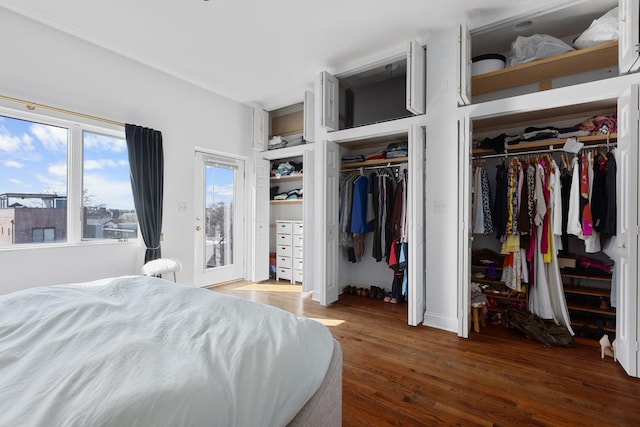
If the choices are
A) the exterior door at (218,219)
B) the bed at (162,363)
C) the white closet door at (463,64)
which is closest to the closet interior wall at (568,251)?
the white closet door at (463,64)

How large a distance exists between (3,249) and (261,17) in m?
2.89

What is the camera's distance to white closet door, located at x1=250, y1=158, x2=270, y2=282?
4.51 meters

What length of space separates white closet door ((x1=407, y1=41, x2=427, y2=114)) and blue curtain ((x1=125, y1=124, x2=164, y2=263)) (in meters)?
→ 2.76

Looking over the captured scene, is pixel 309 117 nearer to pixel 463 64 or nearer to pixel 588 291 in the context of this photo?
pixel 463 64

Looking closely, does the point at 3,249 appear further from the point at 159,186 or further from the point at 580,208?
the point at 580,208

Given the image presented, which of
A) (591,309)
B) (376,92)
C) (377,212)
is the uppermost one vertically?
(376,92)

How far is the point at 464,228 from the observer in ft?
8.46

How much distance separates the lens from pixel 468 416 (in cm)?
161

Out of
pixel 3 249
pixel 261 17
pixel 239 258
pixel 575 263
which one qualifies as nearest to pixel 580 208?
pixel 575 263

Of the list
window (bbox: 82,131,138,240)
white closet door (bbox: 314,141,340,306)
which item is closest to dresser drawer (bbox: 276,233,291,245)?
white closet door (bbox: 314,141,340,306)

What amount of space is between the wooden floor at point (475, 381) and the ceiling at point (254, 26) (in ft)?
8.95

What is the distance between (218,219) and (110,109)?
1861 mm

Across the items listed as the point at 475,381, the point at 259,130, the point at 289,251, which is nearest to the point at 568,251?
the point at 475,381

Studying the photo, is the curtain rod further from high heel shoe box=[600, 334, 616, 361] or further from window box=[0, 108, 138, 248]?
high heel shoe box=[600, 334, 616, 361]
